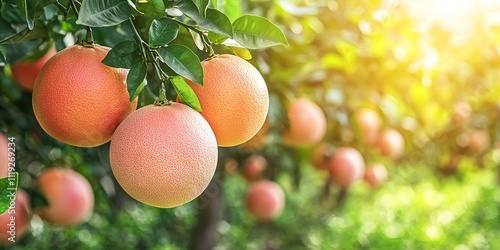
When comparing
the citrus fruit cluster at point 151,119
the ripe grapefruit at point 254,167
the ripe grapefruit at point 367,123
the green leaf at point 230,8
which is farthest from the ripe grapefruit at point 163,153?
the ripe grapefruit at point 254,167

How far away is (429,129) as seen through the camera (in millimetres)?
2002

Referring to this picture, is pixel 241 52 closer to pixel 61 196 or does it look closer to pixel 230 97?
pixel 230 97

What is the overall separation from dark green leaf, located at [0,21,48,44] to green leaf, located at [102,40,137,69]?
12cm

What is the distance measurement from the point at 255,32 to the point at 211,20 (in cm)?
5

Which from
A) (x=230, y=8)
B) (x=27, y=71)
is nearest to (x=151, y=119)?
(x=230, y=8)

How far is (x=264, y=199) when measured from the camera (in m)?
2.02

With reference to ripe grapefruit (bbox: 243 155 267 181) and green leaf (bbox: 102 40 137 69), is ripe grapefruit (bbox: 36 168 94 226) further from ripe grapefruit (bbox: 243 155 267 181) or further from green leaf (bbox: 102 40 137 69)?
ripe grapefruit (bbox: 243 155 267 181)

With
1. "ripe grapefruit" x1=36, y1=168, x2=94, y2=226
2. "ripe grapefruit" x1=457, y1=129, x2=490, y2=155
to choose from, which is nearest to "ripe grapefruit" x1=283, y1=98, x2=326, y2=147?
"ripe grapefruit" x1=36, y1=168, x2=94, y2=226

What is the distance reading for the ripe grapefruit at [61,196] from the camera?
117cm

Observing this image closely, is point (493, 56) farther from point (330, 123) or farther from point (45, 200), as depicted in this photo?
point (45, 200)

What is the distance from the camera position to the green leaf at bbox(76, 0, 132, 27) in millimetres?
511

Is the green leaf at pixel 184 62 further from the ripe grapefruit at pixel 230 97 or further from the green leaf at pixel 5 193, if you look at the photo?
the green leaf at pixel 5 193

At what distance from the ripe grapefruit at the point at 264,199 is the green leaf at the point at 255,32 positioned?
146 cm

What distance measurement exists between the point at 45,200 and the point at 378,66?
0.80m
